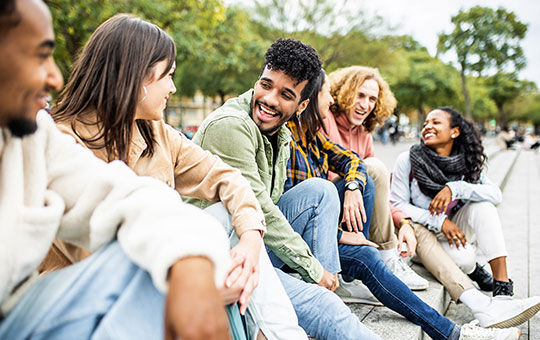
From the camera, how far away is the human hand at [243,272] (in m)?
1.48

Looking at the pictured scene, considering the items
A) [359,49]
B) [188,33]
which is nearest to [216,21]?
[188,33]

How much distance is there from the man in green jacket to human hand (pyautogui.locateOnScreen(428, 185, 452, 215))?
137cm

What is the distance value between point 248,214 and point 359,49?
23141mm

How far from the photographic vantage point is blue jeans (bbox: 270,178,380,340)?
1968 millimetres

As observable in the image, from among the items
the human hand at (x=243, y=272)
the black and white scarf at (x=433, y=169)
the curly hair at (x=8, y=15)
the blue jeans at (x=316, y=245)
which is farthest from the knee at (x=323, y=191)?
the curly hair at (x=8, y=15)

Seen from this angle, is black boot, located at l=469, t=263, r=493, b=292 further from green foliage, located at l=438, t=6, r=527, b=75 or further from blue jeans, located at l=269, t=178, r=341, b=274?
green foliage, located at l=438, t=6, r=527, b=75

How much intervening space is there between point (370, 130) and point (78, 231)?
3153 mm

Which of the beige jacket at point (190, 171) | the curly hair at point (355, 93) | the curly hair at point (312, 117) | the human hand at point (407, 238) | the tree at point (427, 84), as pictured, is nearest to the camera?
the beige jacket at point (190, 171)

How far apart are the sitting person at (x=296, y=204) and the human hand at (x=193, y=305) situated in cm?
112

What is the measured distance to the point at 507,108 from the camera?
2451 inches

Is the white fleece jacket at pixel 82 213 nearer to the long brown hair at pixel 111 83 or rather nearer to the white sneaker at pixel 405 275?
the long brown hair at pixel 111 83

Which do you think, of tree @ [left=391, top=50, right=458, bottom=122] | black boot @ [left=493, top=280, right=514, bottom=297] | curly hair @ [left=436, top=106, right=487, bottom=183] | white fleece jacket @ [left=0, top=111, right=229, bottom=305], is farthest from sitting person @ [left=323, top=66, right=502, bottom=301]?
tree @ [left=391, top=50, right=458, bottom=122]

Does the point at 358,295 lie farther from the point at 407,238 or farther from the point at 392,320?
the point at 407,238

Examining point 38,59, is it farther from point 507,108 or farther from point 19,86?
point 507,108
